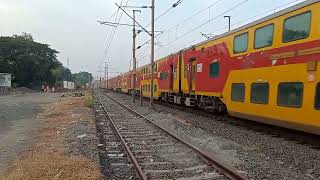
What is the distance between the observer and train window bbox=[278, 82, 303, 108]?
11328 millimetres

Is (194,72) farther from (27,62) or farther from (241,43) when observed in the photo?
(27,62)

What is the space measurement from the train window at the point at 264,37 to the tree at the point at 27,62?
78.5 meters

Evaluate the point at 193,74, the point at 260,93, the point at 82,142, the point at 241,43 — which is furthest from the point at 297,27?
the point at 193,74

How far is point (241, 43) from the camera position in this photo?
15461mm

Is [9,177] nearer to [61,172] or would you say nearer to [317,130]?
[61,172]

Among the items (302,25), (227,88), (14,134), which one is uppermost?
(302,25)

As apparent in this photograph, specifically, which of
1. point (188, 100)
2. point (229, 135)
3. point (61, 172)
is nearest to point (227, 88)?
point (229, 135)

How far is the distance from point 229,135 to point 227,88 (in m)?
2.98

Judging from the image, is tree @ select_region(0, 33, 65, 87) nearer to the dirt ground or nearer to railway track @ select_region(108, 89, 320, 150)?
the dirt ground

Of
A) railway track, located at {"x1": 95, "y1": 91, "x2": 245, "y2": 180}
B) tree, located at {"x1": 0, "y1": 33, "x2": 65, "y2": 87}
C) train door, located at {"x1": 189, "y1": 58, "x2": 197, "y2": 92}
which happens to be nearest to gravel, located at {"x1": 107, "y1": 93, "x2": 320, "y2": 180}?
railway track, located at {"x1": 95, "y1": 91, "x2": 245, "y2": 180}

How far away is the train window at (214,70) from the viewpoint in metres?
17.8

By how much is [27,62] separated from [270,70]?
82117 millimetres

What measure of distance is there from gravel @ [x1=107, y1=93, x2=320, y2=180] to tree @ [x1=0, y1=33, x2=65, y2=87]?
77.5 metres

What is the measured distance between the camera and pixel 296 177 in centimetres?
826
